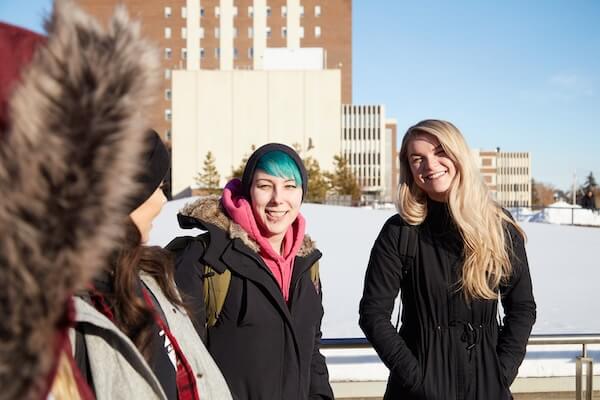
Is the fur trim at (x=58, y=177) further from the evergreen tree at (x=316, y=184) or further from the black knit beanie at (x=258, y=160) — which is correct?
the evergreen tree at (x=316, y=184)

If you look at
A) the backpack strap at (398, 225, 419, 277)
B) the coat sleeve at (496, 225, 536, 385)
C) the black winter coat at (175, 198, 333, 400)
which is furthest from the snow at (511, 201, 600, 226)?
the black winter coat at (175, 198, 333, 400)

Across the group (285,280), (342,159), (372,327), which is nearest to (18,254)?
(285,280)

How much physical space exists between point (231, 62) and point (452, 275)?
81.9 meters

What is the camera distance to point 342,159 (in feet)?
202

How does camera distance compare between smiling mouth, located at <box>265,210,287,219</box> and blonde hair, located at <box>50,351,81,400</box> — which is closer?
blonde hair, located at <box>50,351,81,400</box>

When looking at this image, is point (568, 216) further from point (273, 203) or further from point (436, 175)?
point (273, 203)

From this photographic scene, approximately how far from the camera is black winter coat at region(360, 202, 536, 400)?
214 centimetres

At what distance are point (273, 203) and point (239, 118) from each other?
65192 millimetres

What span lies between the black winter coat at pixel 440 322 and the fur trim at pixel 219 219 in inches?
11.4

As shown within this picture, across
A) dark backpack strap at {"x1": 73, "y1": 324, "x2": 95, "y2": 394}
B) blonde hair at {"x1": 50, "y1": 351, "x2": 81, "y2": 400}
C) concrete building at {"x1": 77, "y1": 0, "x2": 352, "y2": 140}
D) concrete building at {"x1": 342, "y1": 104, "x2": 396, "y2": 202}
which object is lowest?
dark backpack strap at {"x1": 73, "y1": 324, "x2": 95, "y2": 394}

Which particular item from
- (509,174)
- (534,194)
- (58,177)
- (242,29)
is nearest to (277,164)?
(58,177)

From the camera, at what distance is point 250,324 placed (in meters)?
2.02

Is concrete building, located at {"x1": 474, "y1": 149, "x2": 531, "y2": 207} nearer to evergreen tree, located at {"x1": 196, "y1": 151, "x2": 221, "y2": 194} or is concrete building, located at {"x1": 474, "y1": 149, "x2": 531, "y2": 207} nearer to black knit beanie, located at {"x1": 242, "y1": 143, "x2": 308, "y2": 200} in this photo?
evergreen tree, located at {"x1": 196, "y1": 151, "x2": 221, "y2": 194}

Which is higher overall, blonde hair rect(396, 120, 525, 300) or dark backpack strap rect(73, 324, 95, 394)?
blonde hair rect(396, 120, 525, 300)
